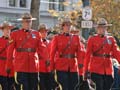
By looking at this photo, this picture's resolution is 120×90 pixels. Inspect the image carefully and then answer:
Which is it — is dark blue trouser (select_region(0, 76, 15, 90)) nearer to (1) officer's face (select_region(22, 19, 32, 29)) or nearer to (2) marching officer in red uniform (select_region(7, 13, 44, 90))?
(2) marching officer in red uniform (select_region(7, 13, 44, 90))

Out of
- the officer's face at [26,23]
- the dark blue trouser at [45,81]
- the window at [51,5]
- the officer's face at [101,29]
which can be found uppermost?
the officer's face at [26,23]

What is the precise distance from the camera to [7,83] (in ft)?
49.8

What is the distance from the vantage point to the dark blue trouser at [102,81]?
14164mm

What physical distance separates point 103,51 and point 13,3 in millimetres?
36516

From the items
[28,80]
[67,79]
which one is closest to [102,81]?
[67,79]

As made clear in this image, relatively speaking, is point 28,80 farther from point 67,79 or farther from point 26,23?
point 26,23

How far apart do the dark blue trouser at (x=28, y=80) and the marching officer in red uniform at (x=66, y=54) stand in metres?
0.81

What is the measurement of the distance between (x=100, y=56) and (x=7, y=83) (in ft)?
8.33

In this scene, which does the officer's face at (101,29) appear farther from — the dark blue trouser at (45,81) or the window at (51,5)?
the window at (51,5)

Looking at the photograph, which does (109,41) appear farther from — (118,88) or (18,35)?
(118,88)

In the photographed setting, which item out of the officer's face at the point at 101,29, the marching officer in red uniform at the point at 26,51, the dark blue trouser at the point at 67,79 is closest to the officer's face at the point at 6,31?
the marching officer in red uniform at the point at 26,51

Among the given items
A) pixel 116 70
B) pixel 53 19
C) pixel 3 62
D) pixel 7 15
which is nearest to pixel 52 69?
pixel 3 62

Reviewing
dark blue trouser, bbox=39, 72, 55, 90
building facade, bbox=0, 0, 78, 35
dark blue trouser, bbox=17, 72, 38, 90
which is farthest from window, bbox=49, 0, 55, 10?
dark blue trouser, bbox=17, 72, 38, 90

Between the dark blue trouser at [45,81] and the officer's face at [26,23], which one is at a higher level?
the officer's face at [26,23]
